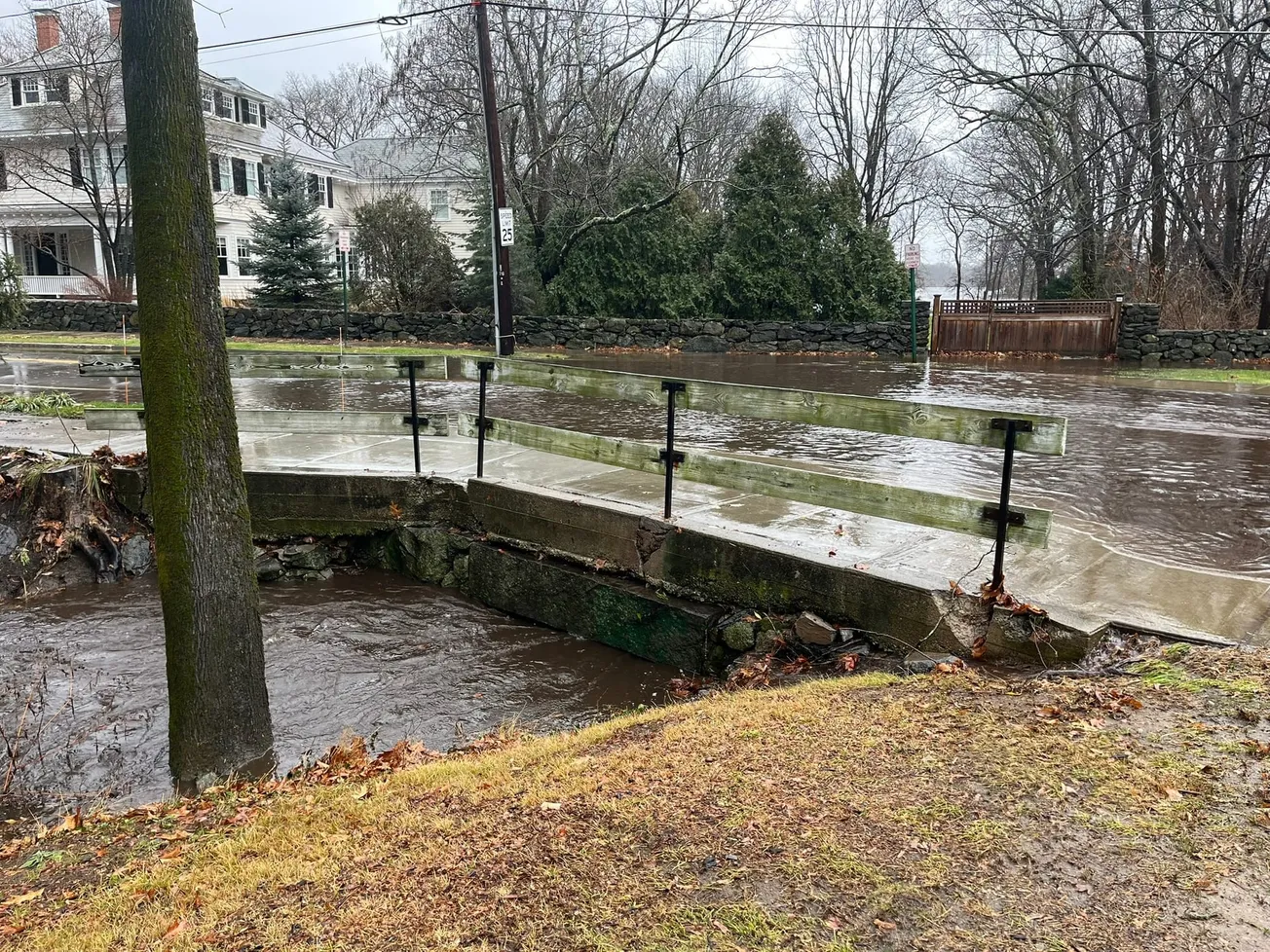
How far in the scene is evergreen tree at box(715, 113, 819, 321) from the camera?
24766 millimetres

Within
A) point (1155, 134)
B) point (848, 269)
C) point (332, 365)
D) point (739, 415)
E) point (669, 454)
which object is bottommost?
point (669, 454)

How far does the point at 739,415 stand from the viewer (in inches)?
229

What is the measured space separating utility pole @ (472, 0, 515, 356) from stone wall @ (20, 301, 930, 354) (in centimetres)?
355

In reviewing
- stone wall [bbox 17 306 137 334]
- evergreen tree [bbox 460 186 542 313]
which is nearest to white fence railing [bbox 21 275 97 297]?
stone wall [bbox 17 306 137 334]

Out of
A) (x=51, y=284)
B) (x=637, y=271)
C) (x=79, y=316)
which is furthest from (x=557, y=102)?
(x=51, y=284)

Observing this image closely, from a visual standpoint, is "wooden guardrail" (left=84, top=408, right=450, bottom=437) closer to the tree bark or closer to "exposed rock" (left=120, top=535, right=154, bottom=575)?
"exposed rock" (left=120, top=535, right=154, bottom=575)

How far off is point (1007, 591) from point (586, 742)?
7.60 feet

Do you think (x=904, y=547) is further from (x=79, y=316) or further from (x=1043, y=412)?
(x=79, y=316)

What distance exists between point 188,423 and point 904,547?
405 centimetres

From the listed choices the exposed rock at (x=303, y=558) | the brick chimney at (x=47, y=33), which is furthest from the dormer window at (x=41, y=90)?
the exposed rock at (x=303, y=558)

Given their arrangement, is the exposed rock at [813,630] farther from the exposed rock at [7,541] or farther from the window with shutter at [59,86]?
the window with shutter at [59,86]

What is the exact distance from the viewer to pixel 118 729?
4980mm

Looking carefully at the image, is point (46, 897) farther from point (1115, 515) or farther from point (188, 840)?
point (1115, 515)

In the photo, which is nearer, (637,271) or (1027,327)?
(1027,327)
